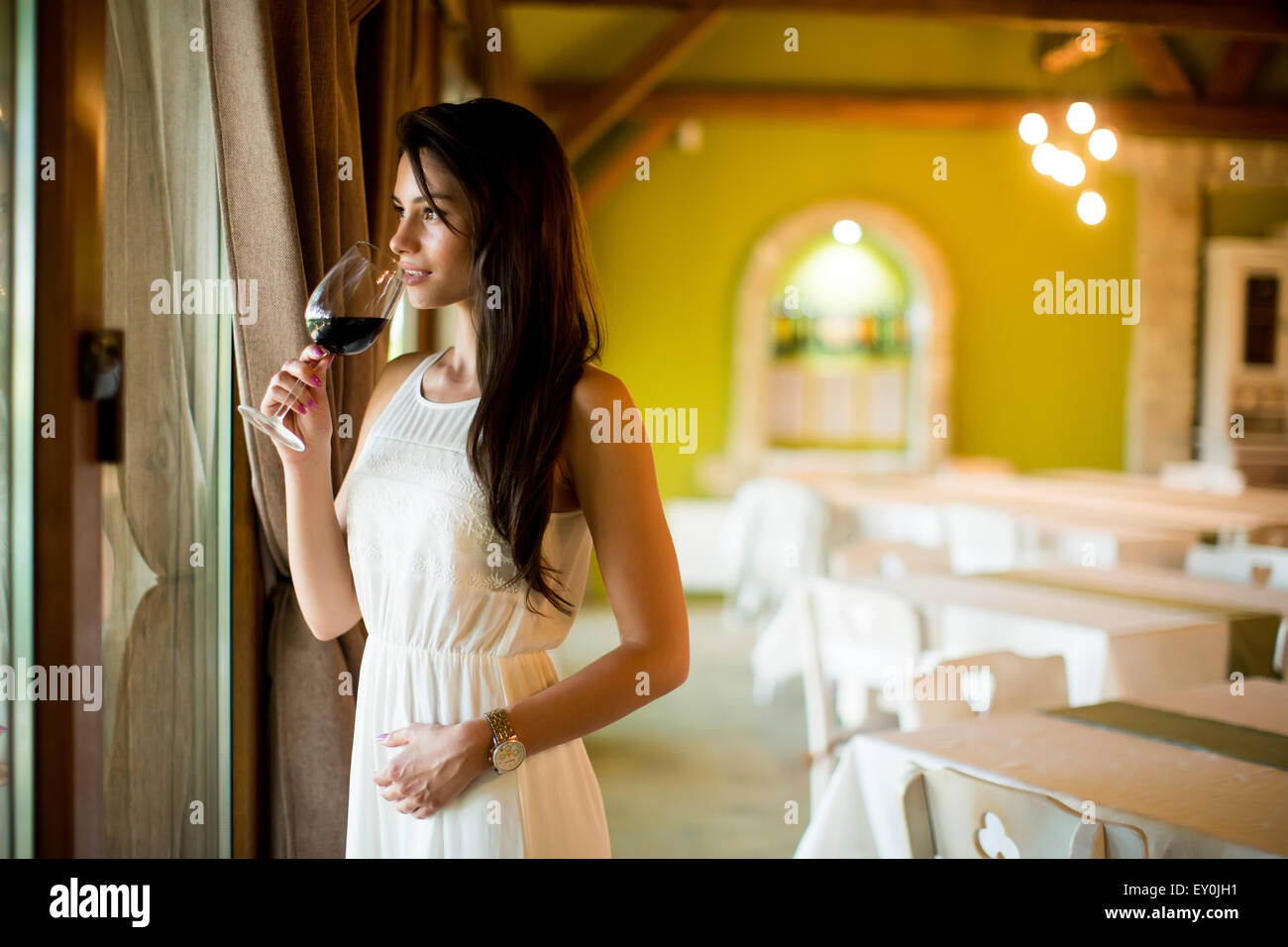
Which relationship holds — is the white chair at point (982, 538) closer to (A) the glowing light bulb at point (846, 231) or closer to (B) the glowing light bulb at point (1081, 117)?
(B) the glowing light bulb at point (1081, 117)

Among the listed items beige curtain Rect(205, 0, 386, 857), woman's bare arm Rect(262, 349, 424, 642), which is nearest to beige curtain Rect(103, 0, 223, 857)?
beige curtain Rect(205, 0, 386, 857)

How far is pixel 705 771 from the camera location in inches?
161

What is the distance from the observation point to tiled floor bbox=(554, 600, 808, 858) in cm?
343

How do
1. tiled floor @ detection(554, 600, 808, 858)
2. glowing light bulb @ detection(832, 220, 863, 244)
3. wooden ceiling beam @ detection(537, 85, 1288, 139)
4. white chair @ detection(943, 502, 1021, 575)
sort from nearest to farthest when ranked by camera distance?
1. tiled floor @ detection(554, 600, 808, 858)
2. white chair @ detection(943, 502, 1021, 575)
3. glowing light bulb @ detection(832, 220, 863, 244)
4. wooden ceiling beam @ detection(537, 85, 1288, 139)

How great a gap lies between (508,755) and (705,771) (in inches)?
114

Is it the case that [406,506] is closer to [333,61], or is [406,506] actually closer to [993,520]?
[333,61]

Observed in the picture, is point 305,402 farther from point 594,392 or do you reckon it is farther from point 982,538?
point 982,538

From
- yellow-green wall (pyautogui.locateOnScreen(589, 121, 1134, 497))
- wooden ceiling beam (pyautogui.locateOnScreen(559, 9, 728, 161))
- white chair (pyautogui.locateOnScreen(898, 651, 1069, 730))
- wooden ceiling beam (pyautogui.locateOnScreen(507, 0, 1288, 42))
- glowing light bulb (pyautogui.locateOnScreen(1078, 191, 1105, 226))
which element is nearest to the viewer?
white chair (pyautogui.locateOnScreen(898, 651, 1069, 730))

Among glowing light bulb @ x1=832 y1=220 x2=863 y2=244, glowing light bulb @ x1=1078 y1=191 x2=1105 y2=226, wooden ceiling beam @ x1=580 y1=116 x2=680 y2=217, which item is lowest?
glowing light bulb @ x1=1078 y1=191 x2=1105 y2=226

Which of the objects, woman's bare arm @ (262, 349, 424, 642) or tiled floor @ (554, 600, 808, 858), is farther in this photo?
tiled floor @ (554, 600, 808, 858)

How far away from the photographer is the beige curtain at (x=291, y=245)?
167cm

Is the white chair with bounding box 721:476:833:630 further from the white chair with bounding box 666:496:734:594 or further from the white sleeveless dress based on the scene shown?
the white sleeveless dress

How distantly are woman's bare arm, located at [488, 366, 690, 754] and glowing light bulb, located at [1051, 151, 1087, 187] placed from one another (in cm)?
383

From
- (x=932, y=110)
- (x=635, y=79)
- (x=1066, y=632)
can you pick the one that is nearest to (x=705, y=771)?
(x=1066, y=632)
